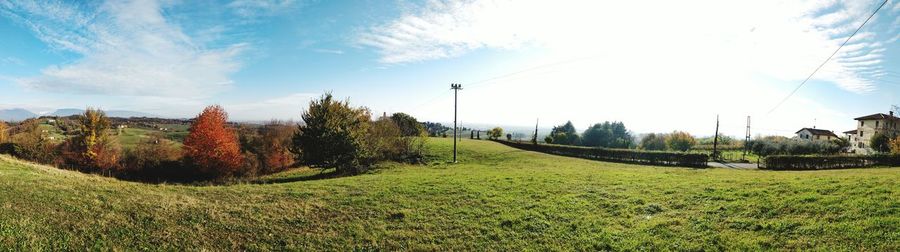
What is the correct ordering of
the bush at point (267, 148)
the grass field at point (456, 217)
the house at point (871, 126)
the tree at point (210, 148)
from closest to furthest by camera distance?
the grass field at point (456, 217) < the tree at point (210, 148) < the bush at point (267, 148) < the house at point (871, 126)

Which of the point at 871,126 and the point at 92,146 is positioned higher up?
the point at 871,126

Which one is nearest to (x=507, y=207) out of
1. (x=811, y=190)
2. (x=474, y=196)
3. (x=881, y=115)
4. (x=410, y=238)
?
(x=474, y=196)

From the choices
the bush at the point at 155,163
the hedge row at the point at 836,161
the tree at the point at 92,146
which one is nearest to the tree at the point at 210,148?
the bush at the point at 155,163

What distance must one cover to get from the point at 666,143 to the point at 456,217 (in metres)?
86.8

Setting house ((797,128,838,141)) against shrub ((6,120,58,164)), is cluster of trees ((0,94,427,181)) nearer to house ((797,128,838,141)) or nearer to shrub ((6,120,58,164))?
shrub ((6,120,58,164))

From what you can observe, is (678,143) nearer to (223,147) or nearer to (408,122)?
(408,122)

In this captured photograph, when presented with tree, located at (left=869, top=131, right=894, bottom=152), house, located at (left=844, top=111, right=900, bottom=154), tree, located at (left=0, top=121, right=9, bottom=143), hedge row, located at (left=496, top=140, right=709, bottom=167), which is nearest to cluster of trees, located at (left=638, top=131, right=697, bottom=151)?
tree, located at (left=869, top=131, right=894, bottom=152)

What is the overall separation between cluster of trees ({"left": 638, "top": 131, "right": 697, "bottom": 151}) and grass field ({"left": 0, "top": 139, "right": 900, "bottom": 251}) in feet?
244

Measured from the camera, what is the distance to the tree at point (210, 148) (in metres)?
42.8

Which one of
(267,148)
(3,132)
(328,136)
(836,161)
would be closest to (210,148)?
(267,148)

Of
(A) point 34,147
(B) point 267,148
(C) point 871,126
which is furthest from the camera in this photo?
(C) point 871,126

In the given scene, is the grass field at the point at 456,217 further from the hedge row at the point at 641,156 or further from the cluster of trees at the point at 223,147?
the hedge row at the point at 641,156

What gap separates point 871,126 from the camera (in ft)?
263

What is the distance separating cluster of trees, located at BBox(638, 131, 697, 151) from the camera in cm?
8188
